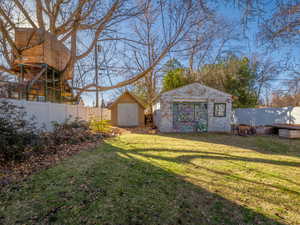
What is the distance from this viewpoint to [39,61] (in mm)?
8234

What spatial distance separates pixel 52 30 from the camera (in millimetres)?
9141

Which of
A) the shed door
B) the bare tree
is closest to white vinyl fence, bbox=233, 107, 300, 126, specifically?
the bare tree

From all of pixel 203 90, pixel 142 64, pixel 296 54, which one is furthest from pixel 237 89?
pixel 296 54

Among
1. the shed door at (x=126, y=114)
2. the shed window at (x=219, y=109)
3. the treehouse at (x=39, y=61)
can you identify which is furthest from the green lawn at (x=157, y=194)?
the shed door at (x=126, y=114)

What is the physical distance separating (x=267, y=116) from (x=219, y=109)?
390cm

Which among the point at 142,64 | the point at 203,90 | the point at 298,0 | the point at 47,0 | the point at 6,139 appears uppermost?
the point at 47,0

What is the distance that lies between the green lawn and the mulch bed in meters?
0.26

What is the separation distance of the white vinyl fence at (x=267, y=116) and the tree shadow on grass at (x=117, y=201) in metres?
10.1

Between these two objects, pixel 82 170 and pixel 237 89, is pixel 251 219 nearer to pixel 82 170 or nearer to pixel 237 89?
pixel 82 170

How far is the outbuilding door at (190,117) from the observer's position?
9602 mm

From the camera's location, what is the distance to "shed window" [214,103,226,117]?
378 inches

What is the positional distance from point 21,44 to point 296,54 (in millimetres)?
11623

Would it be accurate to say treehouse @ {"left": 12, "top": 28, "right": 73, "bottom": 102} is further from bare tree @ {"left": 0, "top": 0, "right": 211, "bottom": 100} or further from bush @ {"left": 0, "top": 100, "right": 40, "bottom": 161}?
bush @ {"left": 0, "top": 100, "right": 40, "bottom": 161}

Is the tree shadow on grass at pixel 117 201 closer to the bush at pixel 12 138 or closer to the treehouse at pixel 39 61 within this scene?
the bush at pixel 12 138
